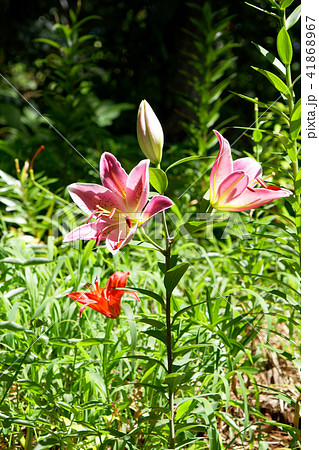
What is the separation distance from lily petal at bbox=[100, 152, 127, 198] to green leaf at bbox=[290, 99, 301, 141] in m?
0.31

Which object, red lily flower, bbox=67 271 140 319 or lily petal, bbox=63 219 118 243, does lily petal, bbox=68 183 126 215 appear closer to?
lily petal, bbox=63 219 118 243

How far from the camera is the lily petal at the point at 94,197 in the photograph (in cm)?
62

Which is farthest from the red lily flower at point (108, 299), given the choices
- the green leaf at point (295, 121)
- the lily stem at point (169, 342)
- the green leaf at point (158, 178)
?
the green leaf at point (295, 121)

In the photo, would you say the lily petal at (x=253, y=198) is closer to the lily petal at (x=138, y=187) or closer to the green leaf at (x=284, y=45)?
the lily petal at (x=138, y=187)

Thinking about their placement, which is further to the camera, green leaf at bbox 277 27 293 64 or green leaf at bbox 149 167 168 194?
green leaf at bbox 277 27 293 64

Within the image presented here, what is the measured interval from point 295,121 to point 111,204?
13.7 inches

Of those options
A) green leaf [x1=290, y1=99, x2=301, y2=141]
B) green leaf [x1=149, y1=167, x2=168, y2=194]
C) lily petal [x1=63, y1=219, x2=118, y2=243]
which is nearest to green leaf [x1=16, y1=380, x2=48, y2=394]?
lily petal [x1=63, y1=219, x2=118, y2=243]

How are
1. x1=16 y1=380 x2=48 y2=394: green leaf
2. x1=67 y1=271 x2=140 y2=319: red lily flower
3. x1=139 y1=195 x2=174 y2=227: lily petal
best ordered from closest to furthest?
x1=139 y1=195 x2=174 y2=227: lily petal
x1=67 y1=271 x2=140 y2=319: red lily flower
x1=16 y1=380 x2=48 y2=394: green leaf

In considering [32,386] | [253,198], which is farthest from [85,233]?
[32,386]

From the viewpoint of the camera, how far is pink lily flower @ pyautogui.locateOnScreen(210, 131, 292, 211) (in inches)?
23.6

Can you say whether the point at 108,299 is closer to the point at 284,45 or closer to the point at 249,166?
the point at 249,166

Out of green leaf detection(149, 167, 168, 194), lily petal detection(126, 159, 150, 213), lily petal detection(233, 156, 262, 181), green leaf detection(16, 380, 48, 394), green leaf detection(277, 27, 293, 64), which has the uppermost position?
green leaf detection(277, 27, 293, 64)

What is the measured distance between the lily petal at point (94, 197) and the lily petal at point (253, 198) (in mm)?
141
